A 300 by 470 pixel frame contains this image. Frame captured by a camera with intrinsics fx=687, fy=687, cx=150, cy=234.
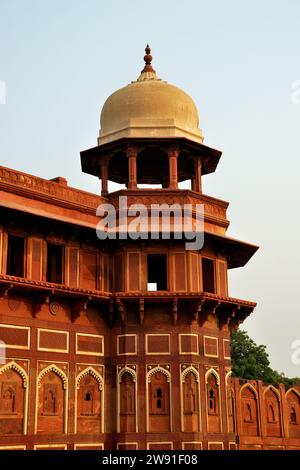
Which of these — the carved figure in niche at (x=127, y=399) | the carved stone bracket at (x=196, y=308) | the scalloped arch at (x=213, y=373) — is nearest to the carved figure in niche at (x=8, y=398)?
the carved figure in niche at (x=127, y=399)

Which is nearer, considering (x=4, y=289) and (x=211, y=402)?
(x=4, y=289)

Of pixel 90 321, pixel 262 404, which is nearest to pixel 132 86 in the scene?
pixel 90 321

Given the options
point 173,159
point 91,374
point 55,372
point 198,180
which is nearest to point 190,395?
point 91,374

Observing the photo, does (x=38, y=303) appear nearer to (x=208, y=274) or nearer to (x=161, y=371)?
(x=161, y=371)

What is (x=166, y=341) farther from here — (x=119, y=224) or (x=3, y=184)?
(x=3, y=184)

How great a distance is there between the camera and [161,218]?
21.6 m

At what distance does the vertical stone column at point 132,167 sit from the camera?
22.3m

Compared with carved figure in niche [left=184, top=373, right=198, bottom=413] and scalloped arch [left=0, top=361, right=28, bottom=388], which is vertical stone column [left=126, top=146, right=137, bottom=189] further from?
scalloped arch [left=0, top=361, right=28, bottom=388]

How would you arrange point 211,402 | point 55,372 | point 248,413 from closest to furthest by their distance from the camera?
point 55,372 → point 211,402 → point 248,413

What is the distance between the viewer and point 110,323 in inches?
817

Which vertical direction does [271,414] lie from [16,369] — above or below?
below

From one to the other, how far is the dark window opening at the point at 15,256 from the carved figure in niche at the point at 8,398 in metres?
3.12

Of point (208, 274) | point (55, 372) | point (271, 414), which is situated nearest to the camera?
point (55, 372)

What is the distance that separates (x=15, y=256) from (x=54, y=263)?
1335 millimetres
